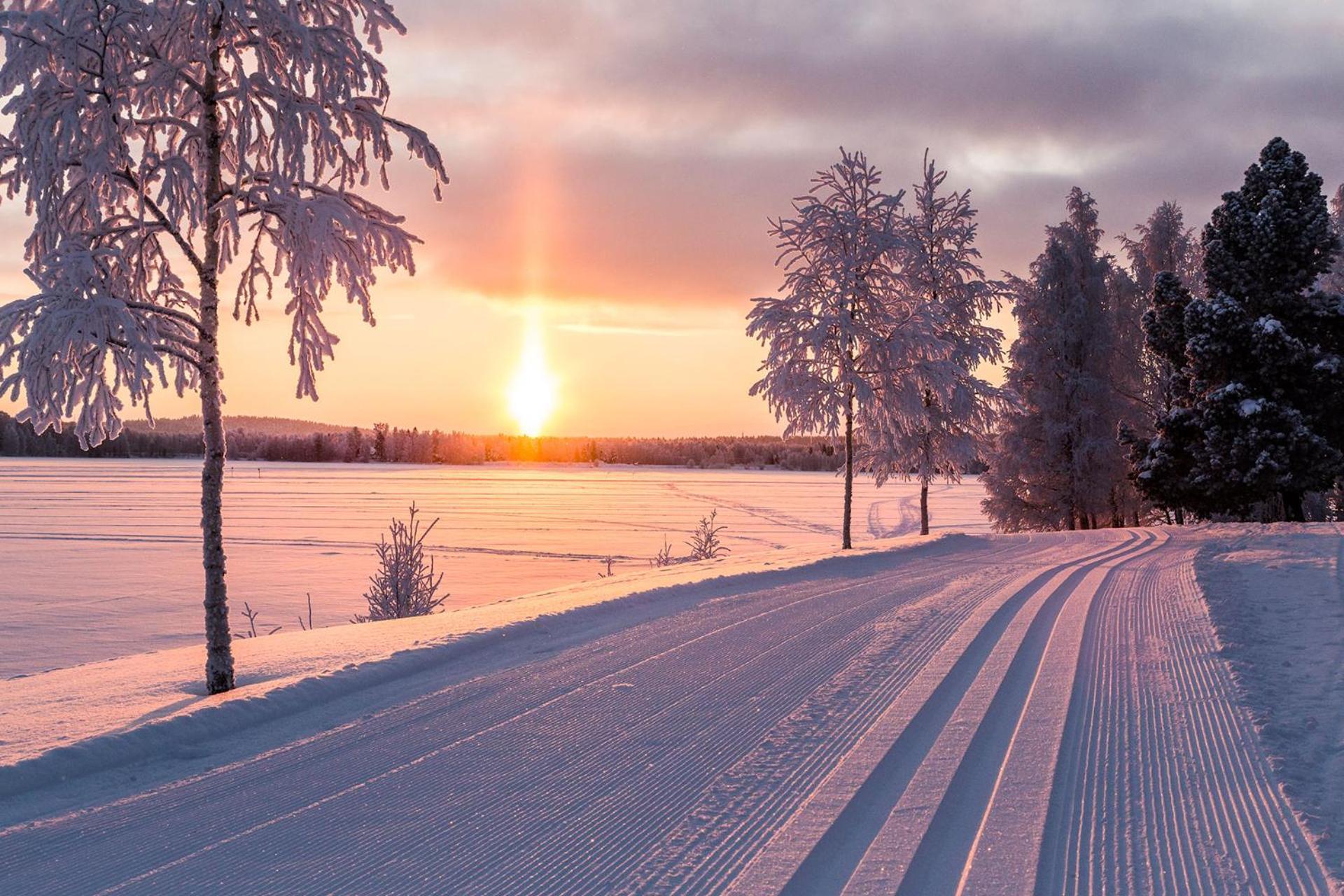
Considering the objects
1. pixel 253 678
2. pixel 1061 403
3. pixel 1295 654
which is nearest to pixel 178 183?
pixel 253 678

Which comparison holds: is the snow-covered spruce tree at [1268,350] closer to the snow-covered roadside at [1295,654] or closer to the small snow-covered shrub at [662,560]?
the snow-covered roadside at [1295,654]

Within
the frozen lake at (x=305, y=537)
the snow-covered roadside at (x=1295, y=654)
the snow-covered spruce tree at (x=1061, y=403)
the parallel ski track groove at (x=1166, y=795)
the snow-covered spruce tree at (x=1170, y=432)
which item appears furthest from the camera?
the snow-covered spruce tree at (x=1061, y=403)

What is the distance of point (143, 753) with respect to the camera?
Answer: 17.4 feet

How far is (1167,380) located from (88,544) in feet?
115

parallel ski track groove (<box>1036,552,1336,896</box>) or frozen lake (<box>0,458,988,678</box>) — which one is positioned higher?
parallel ski track groove (<box>1036,552,1336,896</box>)

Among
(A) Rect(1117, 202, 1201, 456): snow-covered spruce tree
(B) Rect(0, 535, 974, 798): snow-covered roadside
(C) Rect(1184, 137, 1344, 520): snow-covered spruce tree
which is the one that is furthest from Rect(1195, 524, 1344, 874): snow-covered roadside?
(A) Rect(1117, 202, 1201, 456): snow-covered spruce tree

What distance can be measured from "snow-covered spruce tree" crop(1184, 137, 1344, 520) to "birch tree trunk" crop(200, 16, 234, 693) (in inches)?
913

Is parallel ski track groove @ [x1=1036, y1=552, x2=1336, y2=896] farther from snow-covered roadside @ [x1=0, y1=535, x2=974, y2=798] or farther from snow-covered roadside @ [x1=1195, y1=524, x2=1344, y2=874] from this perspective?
snow-covered roadside @ [x1=0, y1=535, x2=974, y2=798]

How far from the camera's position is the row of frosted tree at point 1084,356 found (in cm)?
1922

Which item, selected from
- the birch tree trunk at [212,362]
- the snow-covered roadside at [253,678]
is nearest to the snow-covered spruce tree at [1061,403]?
the snow-covered roadside at [253,678]

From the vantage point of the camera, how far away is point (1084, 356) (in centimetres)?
2950

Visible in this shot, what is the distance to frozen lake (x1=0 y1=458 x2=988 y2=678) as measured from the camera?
14078 mm

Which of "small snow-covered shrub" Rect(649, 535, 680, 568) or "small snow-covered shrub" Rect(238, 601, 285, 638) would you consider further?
"small snow-covered shrub" Rect(649, 535, 680, 568)

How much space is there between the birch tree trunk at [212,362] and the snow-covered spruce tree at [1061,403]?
26.7 m
